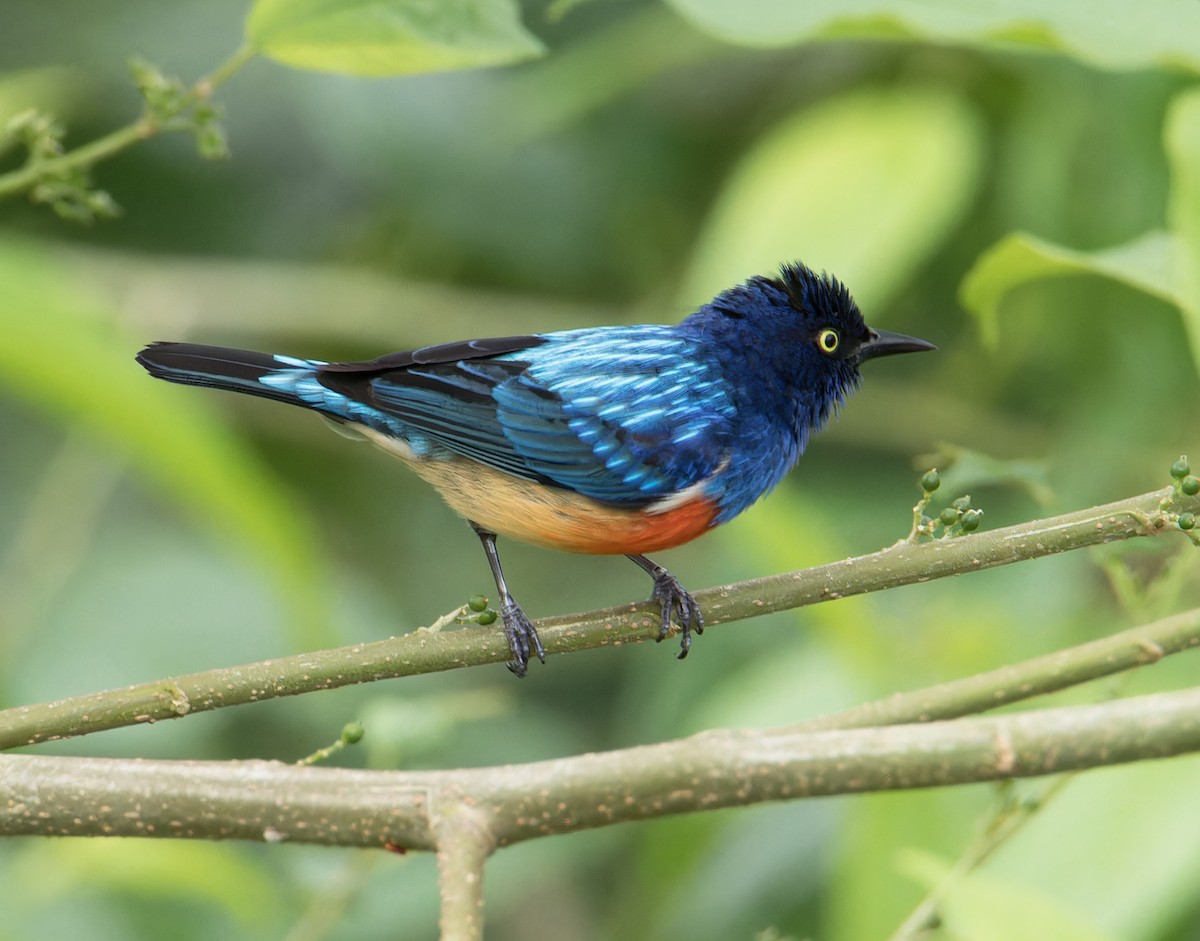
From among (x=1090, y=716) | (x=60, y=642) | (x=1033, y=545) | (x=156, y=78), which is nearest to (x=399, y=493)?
(x=60, y=642)

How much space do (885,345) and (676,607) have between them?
3.24 feet

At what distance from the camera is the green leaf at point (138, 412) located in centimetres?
301

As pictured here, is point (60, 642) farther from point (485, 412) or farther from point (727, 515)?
point (727, 515)

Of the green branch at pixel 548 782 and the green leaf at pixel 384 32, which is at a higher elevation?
the green leaf at pixel 384 32

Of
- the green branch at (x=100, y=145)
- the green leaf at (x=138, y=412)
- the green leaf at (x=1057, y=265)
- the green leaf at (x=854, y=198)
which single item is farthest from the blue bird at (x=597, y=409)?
the green leaf at (x=1057, y=265)

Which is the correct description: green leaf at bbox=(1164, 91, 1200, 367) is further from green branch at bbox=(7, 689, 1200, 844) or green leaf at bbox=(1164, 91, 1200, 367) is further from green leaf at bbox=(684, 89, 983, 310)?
green leaf at bbox=(684, 89, 983, 310)

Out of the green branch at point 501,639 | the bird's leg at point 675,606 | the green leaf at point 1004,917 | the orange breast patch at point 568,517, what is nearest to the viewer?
the green leaf at point 1004,917

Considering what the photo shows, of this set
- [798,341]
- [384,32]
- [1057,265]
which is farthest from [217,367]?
[1057,265]

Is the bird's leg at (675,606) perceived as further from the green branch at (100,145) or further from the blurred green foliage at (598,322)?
the green branch at (100,145)

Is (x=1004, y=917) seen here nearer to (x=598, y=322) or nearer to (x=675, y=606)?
(x=675, y=606)

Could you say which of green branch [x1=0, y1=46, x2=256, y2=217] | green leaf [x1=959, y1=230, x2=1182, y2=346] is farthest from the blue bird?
green leaf [x1=959, y1=230, x2=1182, y2=346]

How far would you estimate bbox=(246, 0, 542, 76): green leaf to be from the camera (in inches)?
96.3

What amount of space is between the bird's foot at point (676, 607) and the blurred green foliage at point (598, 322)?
377 millimetres

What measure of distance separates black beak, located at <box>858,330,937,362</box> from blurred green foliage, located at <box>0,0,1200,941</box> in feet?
0.71
